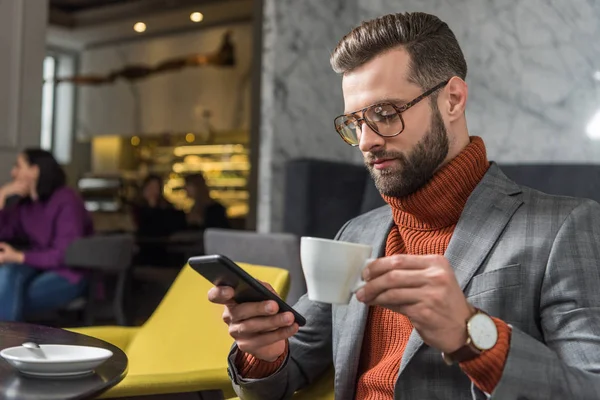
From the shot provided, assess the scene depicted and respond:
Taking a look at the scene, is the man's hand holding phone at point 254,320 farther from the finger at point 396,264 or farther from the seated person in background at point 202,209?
the seated person in background at point 202,209

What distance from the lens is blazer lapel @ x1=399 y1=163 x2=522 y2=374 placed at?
1300 mm

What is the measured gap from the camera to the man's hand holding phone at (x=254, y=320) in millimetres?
1221

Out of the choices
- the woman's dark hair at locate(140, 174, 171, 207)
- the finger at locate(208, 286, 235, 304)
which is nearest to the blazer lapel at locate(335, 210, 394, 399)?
the finger at locate(208, 286, 235, 304)

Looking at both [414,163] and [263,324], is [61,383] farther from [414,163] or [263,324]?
[414,163]

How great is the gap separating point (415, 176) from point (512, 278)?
247 mm

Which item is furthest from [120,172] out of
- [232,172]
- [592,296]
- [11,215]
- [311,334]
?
[592,296]

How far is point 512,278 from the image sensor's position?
1271 mm

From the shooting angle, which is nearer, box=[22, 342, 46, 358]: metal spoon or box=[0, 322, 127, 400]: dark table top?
box=[0, 322, 127, 400]: dark table top

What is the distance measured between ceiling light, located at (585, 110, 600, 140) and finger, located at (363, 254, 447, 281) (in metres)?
2.81

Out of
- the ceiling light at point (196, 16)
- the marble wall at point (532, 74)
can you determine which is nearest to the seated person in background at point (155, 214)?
the ceiling light at point (196, 16)

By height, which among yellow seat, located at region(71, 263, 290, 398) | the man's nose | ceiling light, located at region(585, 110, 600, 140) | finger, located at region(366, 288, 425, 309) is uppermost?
ceiling light, located at region(585, 110, 600, 140)

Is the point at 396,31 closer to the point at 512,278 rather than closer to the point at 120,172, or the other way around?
the point at 512,278

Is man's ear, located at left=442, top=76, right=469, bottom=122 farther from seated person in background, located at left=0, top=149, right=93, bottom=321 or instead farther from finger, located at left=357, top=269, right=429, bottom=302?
seated person in background, located at left=0, top=149, right=93, bottom=321

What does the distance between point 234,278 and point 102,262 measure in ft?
10.1
